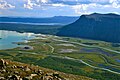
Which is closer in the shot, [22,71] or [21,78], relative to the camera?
[21,78]

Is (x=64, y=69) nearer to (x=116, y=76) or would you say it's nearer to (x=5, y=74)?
(x=116, y=76)

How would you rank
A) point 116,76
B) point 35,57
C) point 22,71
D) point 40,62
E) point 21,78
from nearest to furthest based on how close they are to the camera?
1. point 21,78
2. point 22,71
3. point 116,76
4. point 40,62
5. point 35,57

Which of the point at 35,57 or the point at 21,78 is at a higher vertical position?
the point at 21,78

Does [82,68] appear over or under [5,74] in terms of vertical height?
under

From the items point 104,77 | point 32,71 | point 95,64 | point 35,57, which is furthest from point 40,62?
point 32,71

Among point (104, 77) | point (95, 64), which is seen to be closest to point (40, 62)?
point (95, 64)

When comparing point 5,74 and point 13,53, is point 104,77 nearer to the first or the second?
point 13,53

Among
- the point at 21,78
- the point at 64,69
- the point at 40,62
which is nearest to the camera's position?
the point at 21,78

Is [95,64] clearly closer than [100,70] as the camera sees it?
No

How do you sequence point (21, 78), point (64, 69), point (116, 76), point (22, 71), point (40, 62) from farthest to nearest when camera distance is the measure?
point (40, 62) → point (64, 69) → point (116, 76) → point (22, 71) → point (21, 78)
